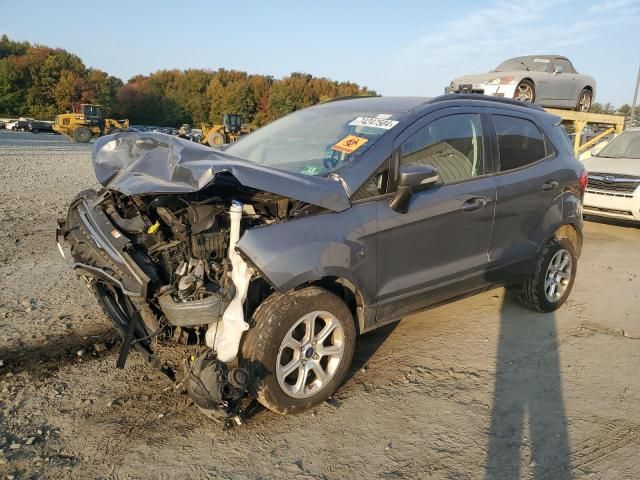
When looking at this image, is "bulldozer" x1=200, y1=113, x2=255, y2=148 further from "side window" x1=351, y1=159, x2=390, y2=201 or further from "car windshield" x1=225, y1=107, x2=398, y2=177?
"side window" x1=351, y1=159, x2=390, y2=201

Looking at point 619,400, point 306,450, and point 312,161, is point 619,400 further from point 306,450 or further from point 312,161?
point 312,161

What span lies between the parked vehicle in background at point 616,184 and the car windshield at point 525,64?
2.72 m

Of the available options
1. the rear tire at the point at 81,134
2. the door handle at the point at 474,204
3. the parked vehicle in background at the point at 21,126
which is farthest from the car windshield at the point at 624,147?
the parked vehicle in background at the point at 21,126

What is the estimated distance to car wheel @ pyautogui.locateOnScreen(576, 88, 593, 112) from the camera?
39.7ft

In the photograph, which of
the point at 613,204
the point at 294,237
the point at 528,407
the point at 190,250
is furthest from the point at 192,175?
the point at 613,204

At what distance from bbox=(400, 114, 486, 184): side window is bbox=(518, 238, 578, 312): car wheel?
1.25 metres

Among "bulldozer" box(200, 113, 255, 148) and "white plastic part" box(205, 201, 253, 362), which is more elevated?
"bulldozer" box(200, 113, 255, 148)

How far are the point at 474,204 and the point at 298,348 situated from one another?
5.81ft

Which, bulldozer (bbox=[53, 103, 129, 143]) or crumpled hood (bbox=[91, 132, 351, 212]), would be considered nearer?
crumpled hood (bbox=[91, 132, 351, 212])

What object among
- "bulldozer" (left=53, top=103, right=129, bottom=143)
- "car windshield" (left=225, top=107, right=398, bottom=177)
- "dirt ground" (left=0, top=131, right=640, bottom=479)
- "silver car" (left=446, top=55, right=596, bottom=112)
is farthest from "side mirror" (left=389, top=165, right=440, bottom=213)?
"bulldozer" (left=53, top=103, right=129, bottom=143)

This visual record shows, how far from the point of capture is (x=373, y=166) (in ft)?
11.0

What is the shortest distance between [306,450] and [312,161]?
188 centimetres

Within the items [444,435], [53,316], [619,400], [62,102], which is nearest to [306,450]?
[444,435]

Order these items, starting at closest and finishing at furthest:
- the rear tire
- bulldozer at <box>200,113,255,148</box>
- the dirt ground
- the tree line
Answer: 1. the dirt ground
2. bulldozer at <box>200,113,255,148</box>
3. the rear tire
4. the tree line
